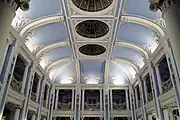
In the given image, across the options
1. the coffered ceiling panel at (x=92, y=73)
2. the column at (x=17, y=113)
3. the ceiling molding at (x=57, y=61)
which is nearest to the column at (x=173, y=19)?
the column at (x=17, y=113)

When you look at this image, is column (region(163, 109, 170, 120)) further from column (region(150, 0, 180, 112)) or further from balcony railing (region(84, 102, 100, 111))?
balcony railing (region(84, 102, 100, 111))

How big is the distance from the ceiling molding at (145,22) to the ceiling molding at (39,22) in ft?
14.5

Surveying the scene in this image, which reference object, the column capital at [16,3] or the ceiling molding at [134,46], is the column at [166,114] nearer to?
the ceiling molding at [134,46]

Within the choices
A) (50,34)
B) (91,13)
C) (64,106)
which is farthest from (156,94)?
(64,106)

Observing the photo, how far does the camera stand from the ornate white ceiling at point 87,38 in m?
10.4

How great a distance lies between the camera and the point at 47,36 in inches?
510

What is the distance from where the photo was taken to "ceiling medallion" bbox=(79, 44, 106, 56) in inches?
597

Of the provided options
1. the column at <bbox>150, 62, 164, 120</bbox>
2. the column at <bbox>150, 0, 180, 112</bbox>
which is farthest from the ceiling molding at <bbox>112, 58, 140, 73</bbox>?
the column at <bbox>150, 0, 180, 112</bbox>

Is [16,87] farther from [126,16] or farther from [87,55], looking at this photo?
[126,16]

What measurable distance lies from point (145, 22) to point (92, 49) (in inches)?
246

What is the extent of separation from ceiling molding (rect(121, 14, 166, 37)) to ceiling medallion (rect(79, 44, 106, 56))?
179 inches

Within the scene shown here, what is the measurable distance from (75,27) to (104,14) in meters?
2.54

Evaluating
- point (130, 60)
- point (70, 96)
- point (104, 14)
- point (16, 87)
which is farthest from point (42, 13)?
point (70, 96)

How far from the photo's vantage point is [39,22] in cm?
1107
